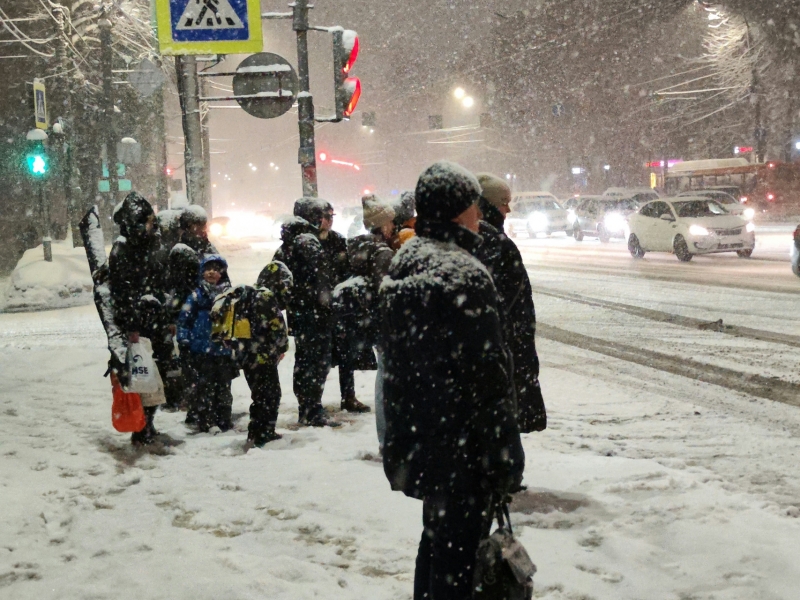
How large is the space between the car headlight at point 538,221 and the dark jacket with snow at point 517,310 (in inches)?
1287

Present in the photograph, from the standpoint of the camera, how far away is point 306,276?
6918mm

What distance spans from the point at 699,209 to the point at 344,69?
13889mm

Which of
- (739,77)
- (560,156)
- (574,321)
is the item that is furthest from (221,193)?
(574,321)

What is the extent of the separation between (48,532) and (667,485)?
11.4 ft

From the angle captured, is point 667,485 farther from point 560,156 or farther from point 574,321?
point 560,156

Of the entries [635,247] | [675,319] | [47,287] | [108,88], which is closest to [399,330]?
[675,319]

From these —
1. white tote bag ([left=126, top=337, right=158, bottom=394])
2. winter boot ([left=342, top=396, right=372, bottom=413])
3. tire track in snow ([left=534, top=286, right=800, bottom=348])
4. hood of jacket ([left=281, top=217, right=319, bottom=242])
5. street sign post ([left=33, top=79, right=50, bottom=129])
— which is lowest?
winter boot ([left=342, top=396, right=372, bottom=413])

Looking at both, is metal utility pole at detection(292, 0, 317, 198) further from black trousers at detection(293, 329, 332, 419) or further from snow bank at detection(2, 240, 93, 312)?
snow bank at detection(2, 240, 93, 312)

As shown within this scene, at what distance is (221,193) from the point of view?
171 meters

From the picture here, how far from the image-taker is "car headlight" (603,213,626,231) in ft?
105

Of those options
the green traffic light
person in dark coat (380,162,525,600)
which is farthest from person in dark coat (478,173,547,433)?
the green traffic light

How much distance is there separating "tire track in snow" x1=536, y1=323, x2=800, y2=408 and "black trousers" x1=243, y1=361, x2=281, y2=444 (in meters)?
4.02

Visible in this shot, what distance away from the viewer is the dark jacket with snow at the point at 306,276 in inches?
272

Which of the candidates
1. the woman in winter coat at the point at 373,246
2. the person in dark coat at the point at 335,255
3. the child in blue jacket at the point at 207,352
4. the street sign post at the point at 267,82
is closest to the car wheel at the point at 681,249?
the street sign post at the point at 267,82
